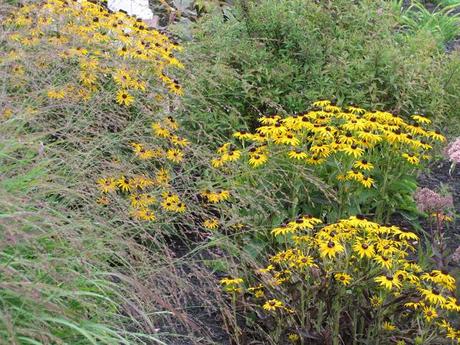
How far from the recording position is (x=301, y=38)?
552 centimetres

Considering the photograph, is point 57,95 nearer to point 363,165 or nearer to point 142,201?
point 142,201

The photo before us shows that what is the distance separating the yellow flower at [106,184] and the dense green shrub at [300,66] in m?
1.60

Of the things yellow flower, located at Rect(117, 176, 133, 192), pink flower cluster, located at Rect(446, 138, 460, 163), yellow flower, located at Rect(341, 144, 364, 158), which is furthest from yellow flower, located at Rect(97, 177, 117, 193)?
pink flower cluster, located at Rect(446, 138, 460, 163)

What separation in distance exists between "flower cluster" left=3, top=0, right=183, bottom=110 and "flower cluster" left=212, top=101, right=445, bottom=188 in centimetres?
58

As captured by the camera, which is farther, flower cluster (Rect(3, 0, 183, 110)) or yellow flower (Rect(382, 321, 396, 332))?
flower cluster (Rect(3, 0, 183, 110))

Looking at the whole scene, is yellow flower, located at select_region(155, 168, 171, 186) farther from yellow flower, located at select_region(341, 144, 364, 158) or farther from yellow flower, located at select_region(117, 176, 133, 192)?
yellow flower, located at select_region(341, 144, 364, 158)

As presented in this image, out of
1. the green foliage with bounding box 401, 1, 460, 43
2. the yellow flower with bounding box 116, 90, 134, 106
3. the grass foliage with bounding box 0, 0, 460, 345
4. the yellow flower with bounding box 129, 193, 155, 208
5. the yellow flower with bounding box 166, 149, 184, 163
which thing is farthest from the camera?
the green foliage with bounding box 401, 1, 460, 43

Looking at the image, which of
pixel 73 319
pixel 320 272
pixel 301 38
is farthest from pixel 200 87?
pixel 73 319

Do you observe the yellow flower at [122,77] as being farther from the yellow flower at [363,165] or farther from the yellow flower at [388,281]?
the yellow flower at [388,281]

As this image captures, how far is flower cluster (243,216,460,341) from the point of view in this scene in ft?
11.4

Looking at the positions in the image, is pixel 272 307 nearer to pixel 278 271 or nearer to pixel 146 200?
pixel 278 271

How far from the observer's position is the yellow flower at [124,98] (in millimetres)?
4293

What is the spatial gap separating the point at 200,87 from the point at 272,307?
1.79 metres

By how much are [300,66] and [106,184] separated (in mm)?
2353
